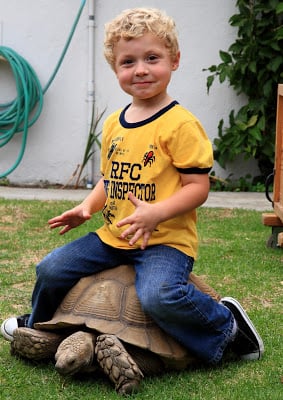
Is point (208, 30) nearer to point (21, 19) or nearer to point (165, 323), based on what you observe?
point (21, 19)

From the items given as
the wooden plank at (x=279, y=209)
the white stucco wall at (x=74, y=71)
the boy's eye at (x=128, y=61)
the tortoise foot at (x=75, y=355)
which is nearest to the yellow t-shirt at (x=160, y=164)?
the boy's eye at (x=128, y=61)

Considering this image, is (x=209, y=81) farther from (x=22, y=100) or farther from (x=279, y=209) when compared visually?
(x=279, y=209)

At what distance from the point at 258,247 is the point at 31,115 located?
3.46m

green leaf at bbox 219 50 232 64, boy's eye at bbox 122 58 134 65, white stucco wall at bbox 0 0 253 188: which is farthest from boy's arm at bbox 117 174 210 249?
white stucco wall at bbox 0 0 253 188

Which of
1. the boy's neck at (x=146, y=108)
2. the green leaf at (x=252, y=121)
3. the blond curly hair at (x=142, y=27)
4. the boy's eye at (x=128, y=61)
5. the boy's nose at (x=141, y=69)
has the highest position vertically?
the blond curly hair at (x=142, y=27)

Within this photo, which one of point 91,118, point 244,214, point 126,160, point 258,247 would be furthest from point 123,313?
point 91,118

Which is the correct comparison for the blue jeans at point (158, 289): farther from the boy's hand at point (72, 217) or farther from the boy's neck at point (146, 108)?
the boy's neck at point (146, 108)

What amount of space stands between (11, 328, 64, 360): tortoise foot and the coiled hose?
4965 mm

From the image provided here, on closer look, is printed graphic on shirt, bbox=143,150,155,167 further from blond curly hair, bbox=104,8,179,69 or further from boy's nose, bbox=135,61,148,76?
blond curly hair, bbox=104,8,179,69

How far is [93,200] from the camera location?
3641 millimetres

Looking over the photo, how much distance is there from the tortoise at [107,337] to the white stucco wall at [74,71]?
5.05m

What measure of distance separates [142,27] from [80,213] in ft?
2.64

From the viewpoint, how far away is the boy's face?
3.34m

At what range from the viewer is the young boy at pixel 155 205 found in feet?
10.6
